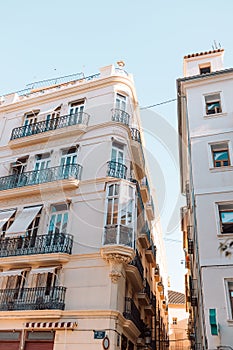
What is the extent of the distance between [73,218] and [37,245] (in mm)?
2024

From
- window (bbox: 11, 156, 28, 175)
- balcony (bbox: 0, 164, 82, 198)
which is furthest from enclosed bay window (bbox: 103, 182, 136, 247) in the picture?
window (bbox: 11, 156, 28, 175)

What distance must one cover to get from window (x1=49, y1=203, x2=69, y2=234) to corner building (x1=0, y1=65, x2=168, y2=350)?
56mm

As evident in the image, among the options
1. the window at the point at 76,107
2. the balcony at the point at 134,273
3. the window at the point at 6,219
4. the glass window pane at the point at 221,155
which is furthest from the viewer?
the window at the point at 76,107

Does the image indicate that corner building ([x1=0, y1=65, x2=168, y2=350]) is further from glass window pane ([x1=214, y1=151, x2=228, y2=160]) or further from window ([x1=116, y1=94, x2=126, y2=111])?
glass window pane ([x1=214, y1=151, x2=228, y2=160])

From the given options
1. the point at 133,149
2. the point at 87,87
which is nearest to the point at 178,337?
the point at 133,149

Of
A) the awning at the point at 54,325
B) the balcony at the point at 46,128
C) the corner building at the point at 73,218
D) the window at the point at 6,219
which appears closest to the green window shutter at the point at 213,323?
the corner building at the point at 73,218

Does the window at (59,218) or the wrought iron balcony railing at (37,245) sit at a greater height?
the window at (59,218)

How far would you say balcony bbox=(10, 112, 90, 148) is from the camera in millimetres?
18784

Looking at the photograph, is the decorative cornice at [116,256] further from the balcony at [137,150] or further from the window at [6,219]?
the balcony at [137,150]

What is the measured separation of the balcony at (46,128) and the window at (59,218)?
4397mm

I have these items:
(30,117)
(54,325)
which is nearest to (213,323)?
(54,325)

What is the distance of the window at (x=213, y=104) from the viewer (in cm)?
1561

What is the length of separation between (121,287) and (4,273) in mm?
5187

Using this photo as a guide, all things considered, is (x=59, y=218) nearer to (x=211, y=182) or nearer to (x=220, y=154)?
(x=211, y=182)
